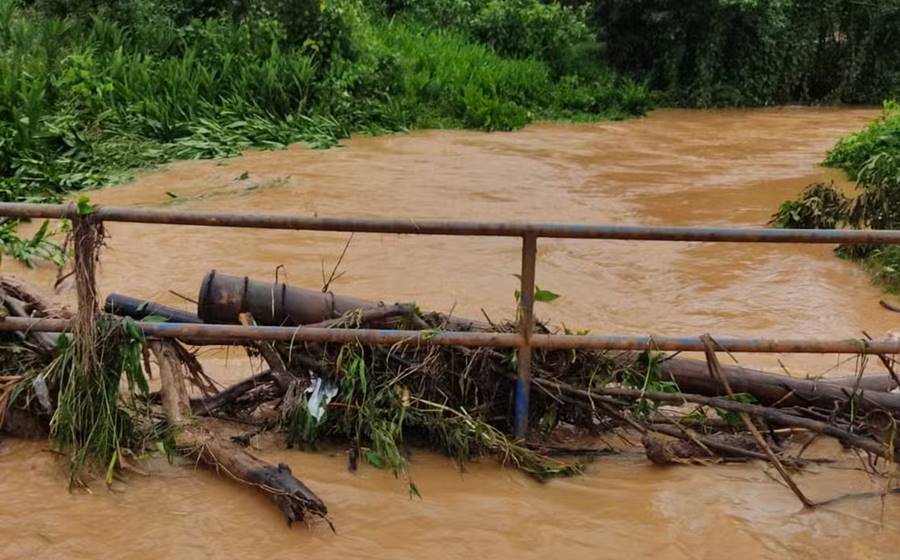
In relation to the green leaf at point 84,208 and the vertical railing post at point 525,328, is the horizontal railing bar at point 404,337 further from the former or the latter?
the green leaf at point 84,208

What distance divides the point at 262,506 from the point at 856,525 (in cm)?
204

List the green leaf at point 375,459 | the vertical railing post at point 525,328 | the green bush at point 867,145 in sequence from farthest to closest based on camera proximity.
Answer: the green bush at point 867,145 → the green leaf at point 375,459 → the vertical railing post at point 525,328

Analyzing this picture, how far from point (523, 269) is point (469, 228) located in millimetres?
269

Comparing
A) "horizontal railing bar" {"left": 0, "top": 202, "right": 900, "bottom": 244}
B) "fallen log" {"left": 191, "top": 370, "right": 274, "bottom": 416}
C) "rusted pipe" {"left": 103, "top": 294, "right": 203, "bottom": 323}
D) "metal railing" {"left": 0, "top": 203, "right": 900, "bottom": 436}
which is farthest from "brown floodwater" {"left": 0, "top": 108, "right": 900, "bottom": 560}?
"horizontal railing bar" {"left": 0, "top": 202, "right": 900, "bottom": 244}

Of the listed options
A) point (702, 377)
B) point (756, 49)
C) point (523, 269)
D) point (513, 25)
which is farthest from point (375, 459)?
point (756, 49)

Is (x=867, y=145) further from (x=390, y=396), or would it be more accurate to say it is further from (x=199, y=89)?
(x=390, y=396)

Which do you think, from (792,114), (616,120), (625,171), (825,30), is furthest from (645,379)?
(825,30)

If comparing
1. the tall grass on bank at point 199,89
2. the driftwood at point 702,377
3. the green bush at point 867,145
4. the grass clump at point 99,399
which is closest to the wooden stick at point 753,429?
the driftwood at point 702,377

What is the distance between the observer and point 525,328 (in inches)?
134

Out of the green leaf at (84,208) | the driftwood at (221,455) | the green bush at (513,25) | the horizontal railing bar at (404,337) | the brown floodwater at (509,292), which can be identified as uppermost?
the green bush at (513,25)

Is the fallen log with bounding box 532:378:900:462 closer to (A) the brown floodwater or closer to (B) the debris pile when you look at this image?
(B) the debris pile

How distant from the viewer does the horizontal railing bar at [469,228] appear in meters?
3.21

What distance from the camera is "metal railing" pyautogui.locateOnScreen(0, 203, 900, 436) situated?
10.6 feet

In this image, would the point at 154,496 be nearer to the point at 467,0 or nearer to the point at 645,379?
the point at 645,379
